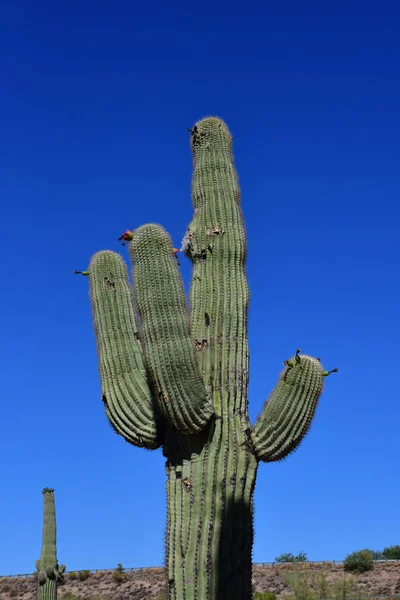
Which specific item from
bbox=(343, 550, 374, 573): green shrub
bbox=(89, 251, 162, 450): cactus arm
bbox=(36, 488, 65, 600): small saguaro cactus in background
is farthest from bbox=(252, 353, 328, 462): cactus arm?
bbox=(343, 550, 374, 573): green shrub

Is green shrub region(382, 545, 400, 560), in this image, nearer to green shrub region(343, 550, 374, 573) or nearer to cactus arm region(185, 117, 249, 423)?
green shrub region(343, 550, 374, 573)

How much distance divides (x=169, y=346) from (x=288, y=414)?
4.28 feet

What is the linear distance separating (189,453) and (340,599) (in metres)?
12.6

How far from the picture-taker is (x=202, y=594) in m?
7.01

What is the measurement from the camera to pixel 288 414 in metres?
→ 7.72

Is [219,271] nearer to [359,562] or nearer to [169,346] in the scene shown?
[169,346]

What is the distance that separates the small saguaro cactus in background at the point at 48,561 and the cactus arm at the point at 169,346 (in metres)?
8.84

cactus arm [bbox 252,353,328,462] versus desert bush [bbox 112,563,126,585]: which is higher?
desert bush [bbox 112,563,126,585]

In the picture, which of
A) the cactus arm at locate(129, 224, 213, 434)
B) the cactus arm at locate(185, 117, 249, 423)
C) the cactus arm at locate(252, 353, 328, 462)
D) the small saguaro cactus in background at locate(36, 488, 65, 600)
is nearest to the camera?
the cactus arm at locate(129, 224, 213, 434)

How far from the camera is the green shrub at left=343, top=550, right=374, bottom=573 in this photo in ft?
86.2

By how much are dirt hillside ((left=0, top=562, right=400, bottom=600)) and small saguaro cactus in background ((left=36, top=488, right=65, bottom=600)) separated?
28.7ft

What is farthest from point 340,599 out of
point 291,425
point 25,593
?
point 25,593

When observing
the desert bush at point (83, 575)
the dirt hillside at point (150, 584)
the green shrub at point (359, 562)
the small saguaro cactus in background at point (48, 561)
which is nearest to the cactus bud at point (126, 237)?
the small saguaro cactus in background at point (48, 561)

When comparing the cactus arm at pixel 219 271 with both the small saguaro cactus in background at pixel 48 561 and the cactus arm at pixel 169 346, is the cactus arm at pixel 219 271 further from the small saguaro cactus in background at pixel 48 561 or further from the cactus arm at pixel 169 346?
the small saguaro cactus in background at pixel 48 561
